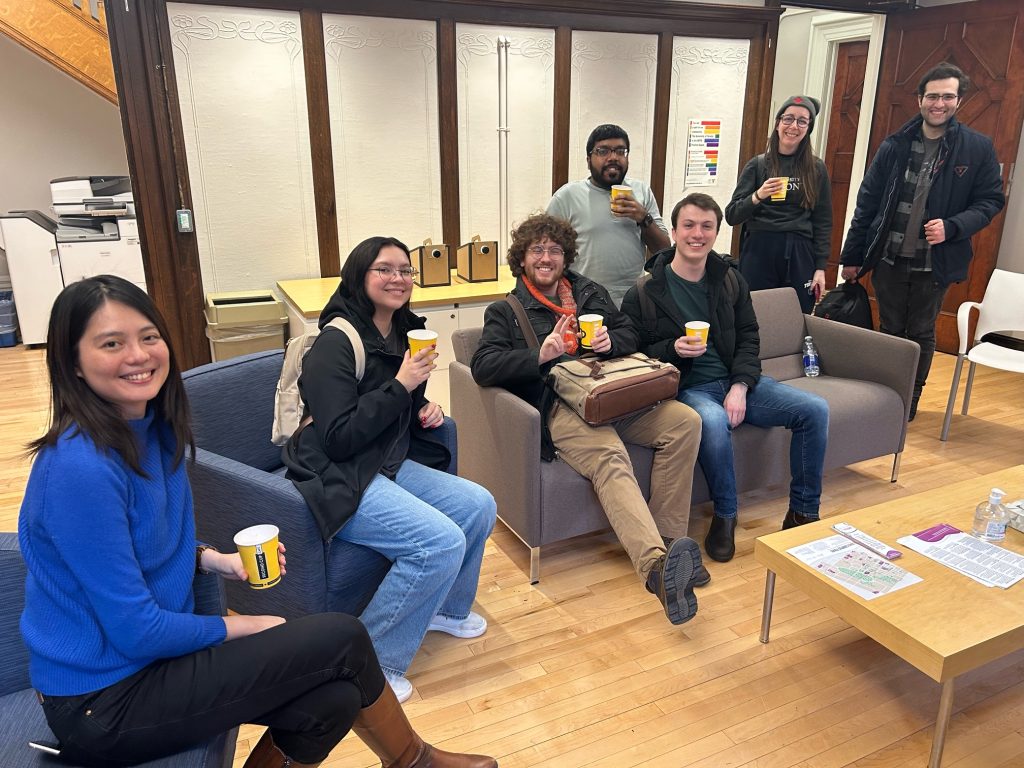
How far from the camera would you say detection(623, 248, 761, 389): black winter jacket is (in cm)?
282

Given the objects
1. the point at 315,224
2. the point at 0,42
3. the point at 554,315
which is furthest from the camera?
the point at 0,42

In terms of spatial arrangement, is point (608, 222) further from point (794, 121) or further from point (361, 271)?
point (361, 271)

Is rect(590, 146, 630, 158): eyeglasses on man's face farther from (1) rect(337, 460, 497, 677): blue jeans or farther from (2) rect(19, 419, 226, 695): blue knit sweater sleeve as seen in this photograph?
(2) rect(19, 419, 226, 695): blue knit sweater sleeve

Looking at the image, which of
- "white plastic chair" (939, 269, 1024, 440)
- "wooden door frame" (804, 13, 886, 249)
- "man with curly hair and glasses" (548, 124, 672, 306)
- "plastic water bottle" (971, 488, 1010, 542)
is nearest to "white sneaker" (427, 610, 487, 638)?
"plastic water bottle" (971, 488, 1010, 542)

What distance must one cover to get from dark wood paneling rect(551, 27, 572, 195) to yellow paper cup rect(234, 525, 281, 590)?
3615mm

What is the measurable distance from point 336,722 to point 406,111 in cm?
358

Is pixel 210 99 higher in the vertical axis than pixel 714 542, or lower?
higher

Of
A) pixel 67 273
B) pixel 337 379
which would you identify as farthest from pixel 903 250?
pixel 67 273

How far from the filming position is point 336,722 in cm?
140

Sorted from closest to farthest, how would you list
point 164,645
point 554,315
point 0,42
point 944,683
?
point 164,645 < point 944,683 < point 554,315 < point 0,42

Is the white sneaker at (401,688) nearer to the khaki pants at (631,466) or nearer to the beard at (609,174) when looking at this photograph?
the khaki pants at (631,466)

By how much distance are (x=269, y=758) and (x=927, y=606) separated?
1525 millimetres

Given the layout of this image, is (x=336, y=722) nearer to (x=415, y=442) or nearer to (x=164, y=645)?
(x=164, y=645)

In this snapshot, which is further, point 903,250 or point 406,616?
point 903,250
